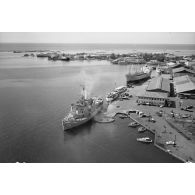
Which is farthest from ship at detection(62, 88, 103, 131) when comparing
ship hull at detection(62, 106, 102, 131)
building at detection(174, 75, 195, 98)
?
building at detection(174, 75, 195, 98)

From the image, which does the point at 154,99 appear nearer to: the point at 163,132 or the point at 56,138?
the point at 163,132

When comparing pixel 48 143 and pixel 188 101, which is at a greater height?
pixel 188 101

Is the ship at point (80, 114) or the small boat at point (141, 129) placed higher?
the ship at point (80, 114)

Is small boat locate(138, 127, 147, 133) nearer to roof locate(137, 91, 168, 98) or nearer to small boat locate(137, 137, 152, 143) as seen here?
small boat locate(137, 137, 152, 143)

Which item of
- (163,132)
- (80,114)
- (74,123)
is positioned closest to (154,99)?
(163,132)

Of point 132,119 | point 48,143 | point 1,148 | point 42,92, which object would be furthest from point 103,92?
point 1,148

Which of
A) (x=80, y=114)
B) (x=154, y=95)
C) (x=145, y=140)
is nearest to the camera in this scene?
(x=145, y=140)

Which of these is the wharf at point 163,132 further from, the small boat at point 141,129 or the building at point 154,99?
the building at point 154,99

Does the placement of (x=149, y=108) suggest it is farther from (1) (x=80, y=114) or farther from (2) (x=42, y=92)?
(2) (x=42, y=92)

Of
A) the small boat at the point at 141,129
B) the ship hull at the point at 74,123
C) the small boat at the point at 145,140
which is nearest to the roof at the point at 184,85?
the small boat at the point at 141,129

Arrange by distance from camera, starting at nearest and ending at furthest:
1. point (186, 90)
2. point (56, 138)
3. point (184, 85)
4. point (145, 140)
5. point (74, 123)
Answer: point (145, 140) < point (56, 138) < point (74, 123) < point (186, 90) < point (184, 85)

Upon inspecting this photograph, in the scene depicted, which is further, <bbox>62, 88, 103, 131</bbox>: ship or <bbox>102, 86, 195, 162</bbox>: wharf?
<bbox>62, 88, 103, 131</bbox>: ship
